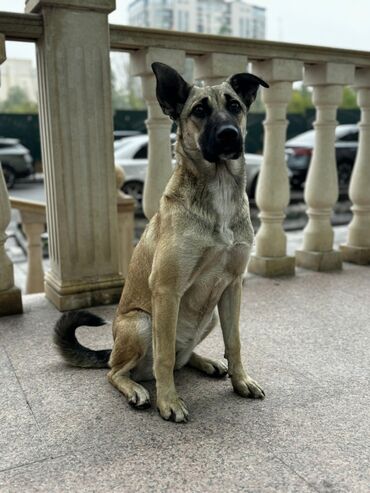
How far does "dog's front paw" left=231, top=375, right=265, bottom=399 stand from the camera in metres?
2.49

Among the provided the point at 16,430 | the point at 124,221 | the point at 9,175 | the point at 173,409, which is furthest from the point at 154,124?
the point at 9,175

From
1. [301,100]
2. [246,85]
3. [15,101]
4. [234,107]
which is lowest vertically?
[234,107]

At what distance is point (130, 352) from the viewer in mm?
2512

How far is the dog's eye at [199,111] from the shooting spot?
224 cm

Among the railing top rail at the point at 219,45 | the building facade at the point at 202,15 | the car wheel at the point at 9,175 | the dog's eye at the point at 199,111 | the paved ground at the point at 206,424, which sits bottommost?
the car wheel at the point at 9,175

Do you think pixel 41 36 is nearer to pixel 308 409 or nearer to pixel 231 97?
pixel 231 97

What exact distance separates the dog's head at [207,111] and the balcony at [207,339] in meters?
1.21

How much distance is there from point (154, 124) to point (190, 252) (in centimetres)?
198

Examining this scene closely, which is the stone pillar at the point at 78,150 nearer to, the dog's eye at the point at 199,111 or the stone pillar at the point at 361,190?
the dog's eye at the point at 199,111

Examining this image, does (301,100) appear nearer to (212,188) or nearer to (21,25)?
(21,25)

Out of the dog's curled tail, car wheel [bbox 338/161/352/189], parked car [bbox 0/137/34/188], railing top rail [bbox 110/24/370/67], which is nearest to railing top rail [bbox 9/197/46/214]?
railing top rail [bbox 110/24/370/67]

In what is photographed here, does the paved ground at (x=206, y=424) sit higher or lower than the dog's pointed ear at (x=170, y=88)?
lower

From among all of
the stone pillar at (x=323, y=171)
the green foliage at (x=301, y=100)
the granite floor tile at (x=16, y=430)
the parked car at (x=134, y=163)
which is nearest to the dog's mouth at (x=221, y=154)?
the granite floor tile at (x=16, y=430)

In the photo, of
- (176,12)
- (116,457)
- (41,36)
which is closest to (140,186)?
(41,36)
